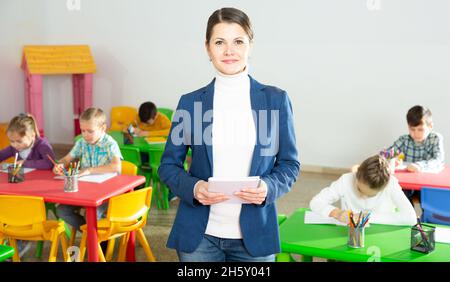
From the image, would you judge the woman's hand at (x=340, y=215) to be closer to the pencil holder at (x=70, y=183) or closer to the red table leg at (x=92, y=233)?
the red table leg at (x=92, y=233)

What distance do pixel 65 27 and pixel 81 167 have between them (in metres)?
4.21

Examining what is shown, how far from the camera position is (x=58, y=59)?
7.22 meters

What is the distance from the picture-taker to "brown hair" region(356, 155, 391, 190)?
288cm

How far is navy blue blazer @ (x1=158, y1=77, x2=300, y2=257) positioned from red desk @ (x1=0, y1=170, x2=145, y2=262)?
5.42ft

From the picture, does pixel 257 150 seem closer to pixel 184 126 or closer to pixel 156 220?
pixel 184 126

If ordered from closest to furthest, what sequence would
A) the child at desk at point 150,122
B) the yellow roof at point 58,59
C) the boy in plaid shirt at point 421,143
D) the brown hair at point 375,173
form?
the brown hair at point 375,173 → the boy in plaid shirt at point 421,143 → the child at desk at point 150,122 → the yellow roof at point 58,59

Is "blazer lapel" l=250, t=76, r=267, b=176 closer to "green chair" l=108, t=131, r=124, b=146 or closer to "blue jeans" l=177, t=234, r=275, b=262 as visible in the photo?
"blue jeans" l=177, t=234, r=275, b=262

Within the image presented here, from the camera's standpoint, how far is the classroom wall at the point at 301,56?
6.08 meters

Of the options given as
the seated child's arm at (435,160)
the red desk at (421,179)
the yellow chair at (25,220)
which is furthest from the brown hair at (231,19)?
the seated child's arm at (435,160)

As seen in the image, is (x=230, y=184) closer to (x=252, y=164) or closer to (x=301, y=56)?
(x=252, y=164)

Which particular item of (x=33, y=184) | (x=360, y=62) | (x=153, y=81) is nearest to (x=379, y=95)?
(x=360, y=62)

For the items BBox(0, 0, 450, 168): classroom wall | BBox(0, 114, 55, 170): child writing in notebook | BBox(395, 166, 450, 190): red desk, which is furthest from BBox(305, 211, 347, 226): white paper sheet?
BBox(0, 0, 450, 168): classroom wall

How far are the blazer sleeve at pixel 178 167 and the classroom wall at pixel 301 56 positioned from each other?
4.96m

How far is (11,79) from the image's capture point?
8016 mm
